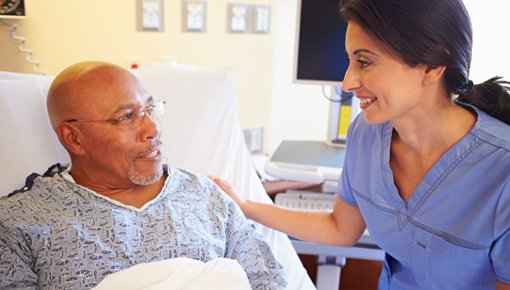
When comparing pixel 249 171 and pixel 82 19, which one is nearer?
pixel 249 171

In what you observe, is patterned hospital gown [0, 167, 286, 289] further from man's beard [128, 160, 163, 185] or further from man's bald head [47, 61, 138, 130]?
man's bald head [47, 61, 138, 130]

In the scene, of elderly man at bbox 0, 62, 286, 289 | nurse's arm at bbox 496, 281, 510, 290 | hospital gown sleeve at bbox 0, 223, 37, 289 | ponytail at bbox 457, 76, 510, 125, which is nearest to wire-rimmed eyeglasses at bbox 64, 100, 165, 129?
elderly man at bbox 0, 62, 286, 289

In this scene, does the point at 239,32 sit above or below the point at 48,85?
above

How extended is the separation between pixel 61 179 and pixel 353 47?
769 millimetres

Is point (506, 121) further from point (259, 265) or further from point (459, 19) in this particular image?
point (259, 265)

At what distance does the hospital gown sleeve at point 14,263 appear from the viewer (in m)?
0.95

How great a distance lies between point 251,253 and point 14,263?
0.56 metres

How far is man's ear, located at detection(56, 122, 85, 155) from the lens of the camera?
3.75ft

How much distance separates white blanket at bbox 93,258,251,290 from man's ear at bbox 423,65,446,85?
0.59m

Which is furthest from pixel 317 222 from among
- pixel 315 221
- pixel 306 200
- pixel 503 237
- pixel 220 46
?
pixel 220 46

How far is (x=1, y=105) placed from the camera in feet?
3.77

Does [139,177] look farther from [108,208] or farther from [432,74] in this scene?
[432,74]

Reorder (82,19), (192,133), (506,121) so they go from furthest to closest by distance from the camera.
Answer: (82,19), (192,133), (506,121)

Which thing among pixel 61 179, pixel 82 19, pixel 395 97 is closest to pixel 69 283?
pixel 61 179
